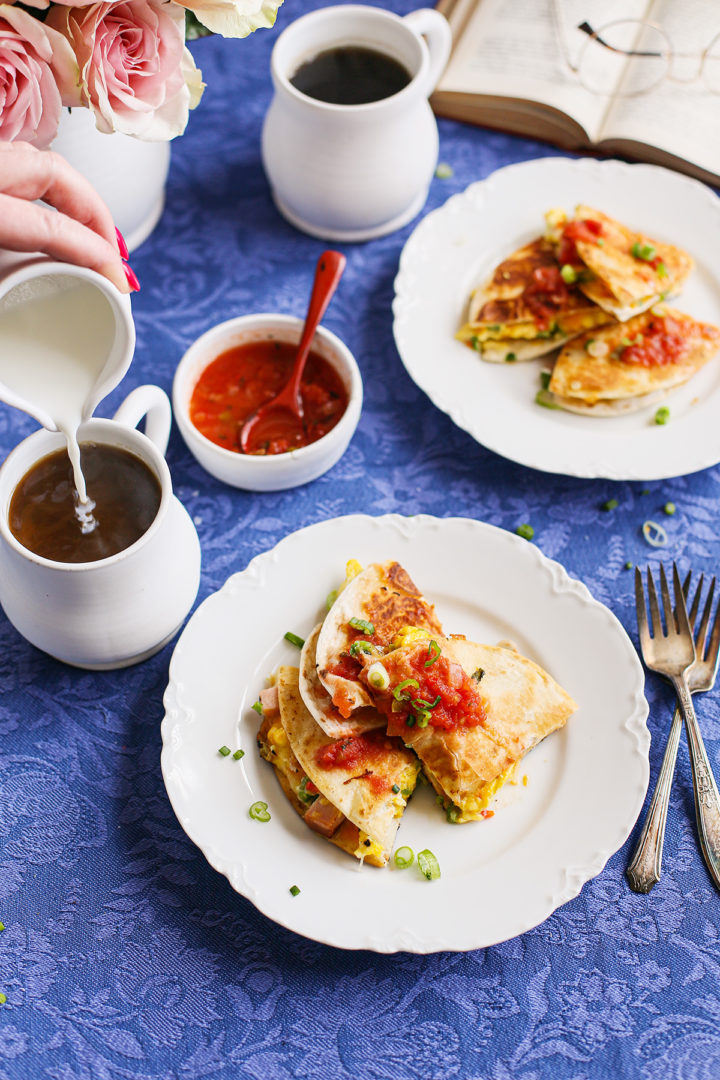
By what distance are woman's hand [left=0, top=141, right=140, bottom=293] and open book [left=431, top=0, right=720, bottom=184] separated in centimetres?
236

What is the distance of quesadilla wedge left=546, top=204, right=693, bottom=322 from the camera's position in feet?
10.9

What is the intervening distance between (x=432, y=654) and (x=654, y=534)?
43.4 inches

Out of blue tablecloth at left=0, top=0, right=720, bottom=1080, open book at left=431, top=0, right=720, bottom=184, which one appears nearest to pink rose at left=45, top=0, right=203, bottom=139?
blue tablecloth at left=0, top=0, right=720, bottom=1080

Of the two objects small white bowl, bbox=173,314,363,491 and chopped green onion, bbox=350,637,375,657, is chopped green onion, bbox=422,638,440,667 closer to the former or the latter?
chopped green onion, bbox=350,637,375,657

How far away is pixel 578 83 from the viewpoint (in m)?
4.03

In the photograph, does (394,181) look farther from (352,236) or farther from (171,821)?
(171,821)

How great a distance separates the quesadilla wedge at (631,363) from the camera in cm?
323

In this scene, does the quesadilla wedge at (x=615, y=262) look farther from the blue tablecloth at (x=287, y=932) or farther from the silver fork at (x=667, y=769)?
the silver fork at (x=667, y=769)

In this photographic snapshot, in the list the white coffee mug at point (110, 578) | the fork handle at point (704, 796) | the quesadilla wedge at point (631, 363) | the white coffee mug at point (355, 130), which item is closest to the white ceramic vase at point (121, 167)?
the white coffee mug at point (355, 130)

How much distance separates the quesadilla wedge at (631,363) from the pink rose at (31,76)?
5.92 feet

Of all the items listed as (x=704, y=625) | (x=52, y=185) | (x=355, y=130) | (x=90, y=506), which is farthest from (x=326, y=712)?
(x=355, y=130)

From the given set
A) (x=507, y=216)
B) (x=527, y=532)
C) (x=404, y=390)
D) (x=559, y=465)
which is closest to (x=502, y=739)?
(x=527, y=532)

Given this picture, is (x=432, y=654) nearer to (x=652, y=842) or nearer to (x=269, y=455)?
(x=652, y=842)

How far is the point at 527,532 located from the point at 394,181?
1.50m
